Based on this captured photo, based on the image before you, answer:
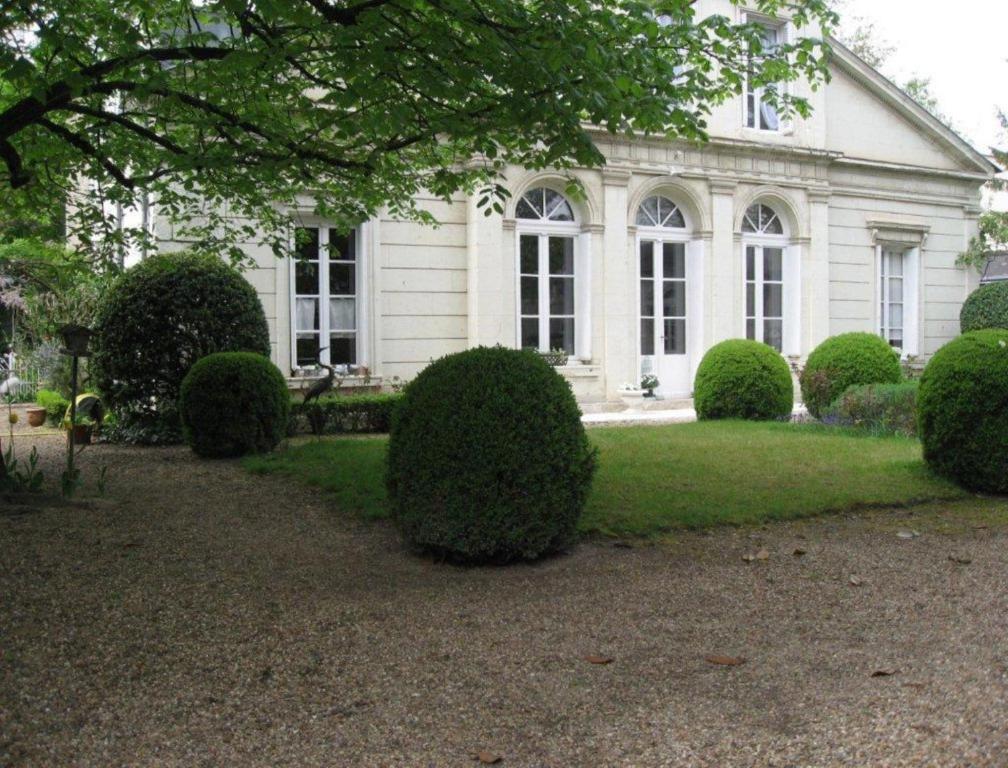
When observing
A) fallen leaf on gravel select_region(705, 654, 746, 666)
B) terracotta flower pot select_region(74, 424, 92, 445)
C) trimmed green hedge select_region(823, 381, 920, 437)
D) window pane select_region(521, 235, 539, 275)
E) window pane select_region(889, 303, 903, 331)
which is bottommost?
fallen leaf on gravel select_region(705, 654, 746, 666)

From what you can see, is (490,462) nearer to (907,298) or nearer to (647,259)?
(647,259)

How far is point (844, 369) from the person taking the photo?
13.6 metres

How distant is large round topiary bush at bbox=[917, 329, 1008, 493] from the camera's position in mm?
7781

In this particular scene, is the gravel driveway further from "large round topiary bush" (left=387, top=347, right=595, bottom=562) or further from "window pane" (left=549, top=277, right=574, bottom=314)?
"window pane" (left=549, top=277, right=574, bottom=314)

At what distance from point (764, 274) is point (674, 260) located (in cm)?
191

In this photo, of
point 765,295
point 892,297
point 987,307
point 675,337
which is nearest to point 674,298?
point 675,337

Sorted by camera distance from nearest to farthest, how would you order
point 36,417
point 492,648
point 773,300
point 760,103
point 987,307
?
point 492,648 < point 36,417 < point 760,103 < point 773,300 < point 987,307

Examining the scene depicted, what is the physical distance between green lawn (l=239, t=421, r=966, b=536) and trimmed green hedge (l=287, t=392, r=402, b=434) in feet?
3.73

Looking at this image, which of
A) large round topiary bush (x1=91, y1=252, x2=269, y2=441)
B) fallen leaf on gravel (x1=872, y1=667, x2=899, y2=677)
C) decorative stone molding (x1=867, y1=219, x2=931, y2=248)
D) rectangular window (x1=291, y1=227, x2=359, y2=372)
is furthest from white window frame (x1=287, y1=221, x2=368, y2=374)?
fallen leaf on gravel (x1=872, y1=667, x2=899, y2=677)

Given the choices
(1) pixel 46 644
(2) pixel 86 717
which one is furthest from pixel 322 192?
(2) pixel 86 717

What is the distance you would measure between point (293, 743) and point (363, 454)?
621cm

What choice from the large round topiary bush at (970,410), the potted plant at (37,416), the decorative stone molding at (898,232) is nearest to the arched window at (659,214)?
the decorative stone molding at (898,232)

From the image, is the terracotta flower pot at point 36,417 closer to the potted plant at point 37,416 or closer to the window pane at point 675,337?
the potted plant at point 37,416

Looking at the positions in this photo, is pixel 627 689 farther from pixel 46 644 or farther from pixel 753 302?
pixel 753 302
